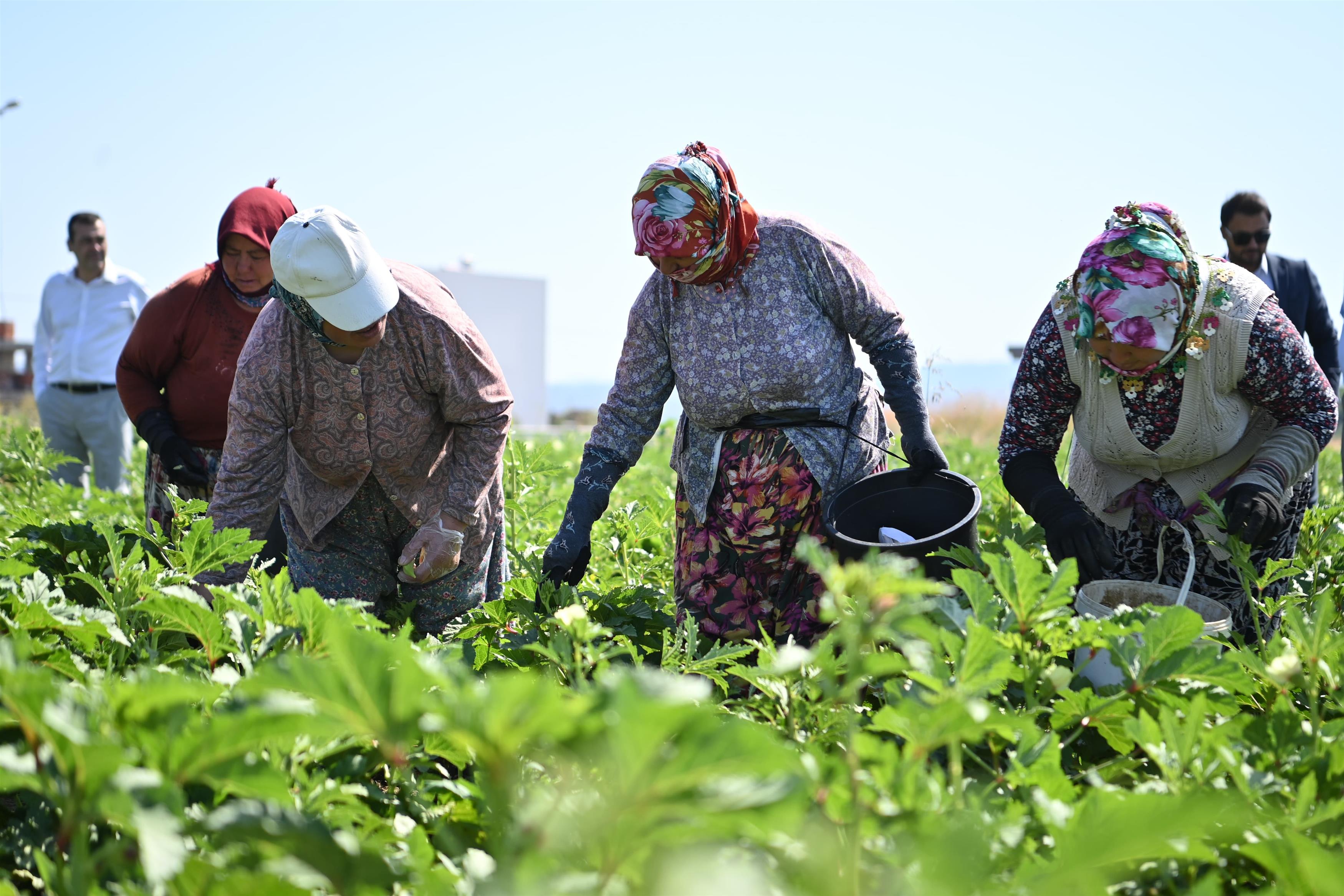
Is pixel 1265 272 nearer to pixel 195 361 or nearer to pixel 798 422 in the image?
pixel 798 422

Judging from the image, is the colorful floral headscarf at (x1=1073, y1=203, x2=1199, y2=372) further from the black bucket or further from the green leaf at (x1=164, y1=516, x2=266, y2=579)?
the green leaf at (x1=164, y1=516, x2=266, y2=579)

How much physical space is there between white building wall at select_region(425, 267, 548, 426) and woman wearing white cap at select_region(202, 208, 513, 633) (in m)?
33.8

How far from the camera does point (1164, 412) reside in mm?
2482

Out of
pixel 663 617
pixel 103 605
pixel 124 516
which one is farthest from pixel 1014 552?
pixel 124 516

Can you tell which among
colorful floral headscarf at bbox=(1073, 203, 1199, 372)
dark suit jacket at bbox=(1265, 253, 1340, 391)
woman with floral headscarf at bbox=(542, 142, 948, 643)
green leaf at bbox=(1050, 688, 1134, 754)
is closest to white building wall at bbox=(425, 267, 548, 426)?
dark suit jacket at bbox=(1265, 253, 1340, 391)

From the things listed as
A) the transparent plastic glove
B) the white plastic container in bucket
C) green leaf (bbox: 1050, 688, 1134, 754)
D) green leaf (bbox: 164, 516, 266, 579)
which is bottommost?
the transparent plastic glove

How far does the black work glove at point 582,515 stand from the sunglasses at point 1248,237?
3.22m

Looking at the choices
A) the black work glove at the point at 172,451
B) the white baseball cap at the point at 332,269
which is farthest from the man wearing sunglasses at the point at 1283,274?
the black work glove at the point at 172,451

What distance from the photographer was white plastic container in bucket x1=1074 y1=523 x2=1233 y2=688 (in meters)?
1.72

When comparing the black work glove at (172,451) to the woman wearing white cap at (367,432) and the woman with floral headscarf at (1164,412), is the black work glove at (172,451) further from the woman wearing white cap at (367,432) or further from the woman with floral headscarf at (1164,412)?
the woman with floral headscarf at (1164,412)

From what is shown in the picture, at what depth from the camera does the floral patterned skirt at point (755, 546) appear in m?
2.79

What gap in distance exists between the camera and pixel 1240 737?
1.22m

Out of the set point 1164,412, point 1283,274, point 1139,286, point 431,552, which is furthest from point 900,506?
point 1283,274

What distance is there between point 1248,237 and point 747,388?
10.3 feet
